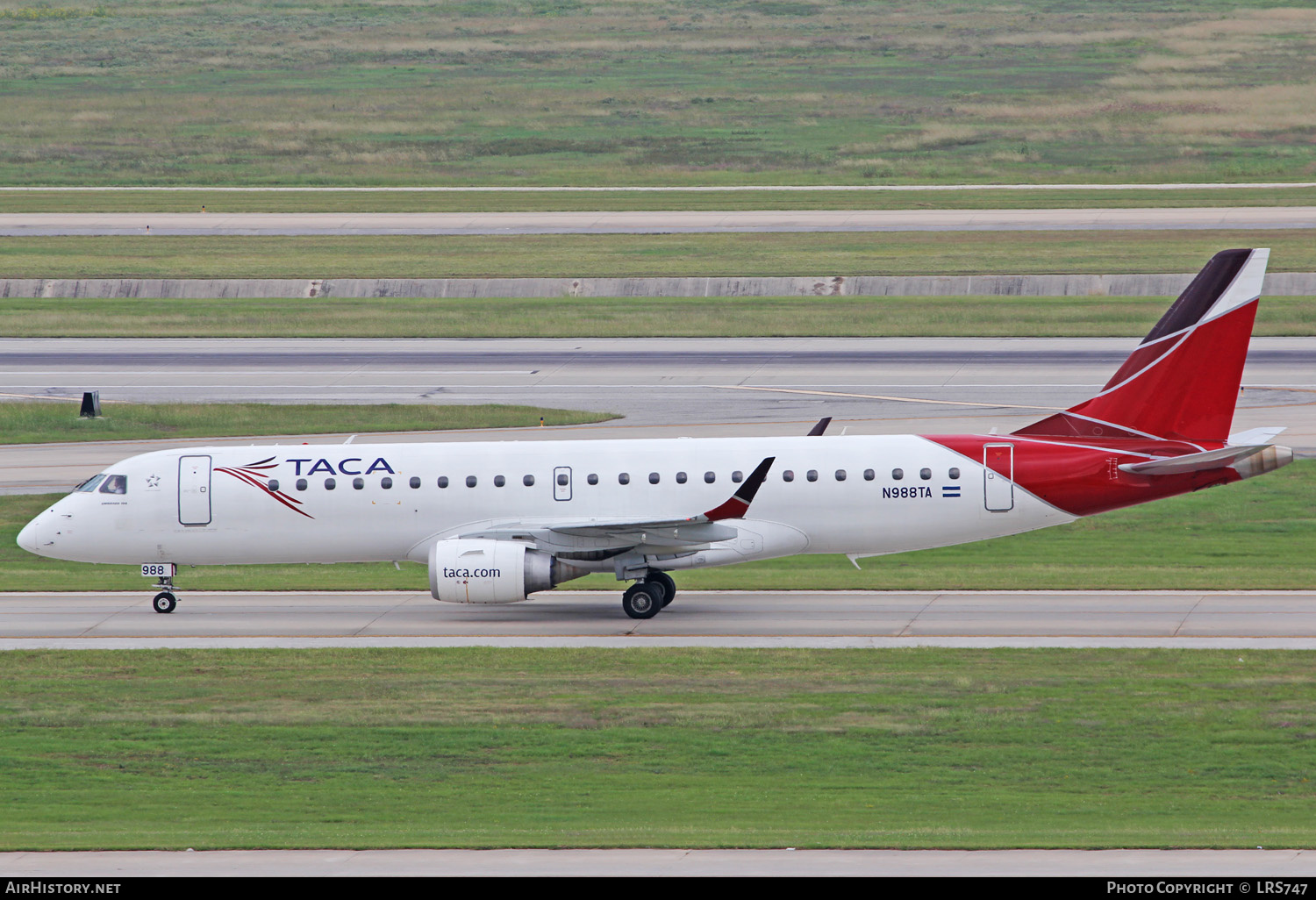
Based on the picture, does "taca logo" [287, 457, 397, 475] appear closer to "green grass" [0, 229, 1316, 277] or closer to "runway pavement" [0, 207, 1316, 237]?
"green grass" [0, 229, 1316, 277]

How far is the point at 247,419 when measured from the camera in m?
51.3

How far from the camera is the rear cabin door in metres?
32.7

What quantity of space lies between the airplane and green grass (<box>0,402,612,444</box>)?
53.6 feet

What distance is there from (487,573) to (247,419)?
22.3 m

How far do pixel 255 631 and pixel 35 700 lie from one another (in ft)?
18.7

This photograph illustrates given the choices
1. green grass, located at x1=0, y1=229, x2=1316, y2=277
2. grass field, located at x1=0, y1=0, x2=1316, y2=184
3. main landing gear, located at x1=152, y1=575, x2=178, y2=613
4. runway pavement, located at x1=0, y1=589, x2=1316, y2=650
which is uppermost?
grass field, located at x1=0, y1=0, x2=1316, y2=184

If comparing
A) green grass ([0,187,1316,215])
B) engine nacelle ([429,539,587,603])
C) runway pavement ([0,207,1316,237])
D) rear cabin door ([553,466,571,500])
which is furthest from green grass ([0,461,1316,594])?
green grass ([0,187,1316,215])

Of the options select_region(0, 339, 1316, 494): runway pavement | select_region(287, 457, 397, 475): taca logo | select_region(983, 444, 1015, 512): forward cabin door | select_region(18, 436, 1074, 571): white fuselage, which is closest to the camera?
select_region(983, 444, 1015, 512): forward cabin door

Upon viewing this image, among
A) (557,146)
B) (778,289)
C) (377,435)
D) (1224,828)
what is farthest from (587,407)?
(557,146)

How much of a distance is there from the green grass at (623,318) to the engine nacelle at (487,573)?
33081 millimetres

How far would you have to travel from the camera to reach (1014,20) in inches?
6093

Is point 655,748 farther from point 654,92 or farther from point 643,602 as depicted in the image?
point 654,92

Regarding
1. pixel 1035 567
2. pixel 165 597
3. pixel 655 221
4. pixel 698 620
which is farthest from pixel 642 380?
pixel 655 221

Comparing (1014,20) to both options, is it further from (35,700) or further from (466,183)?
(35,700)
